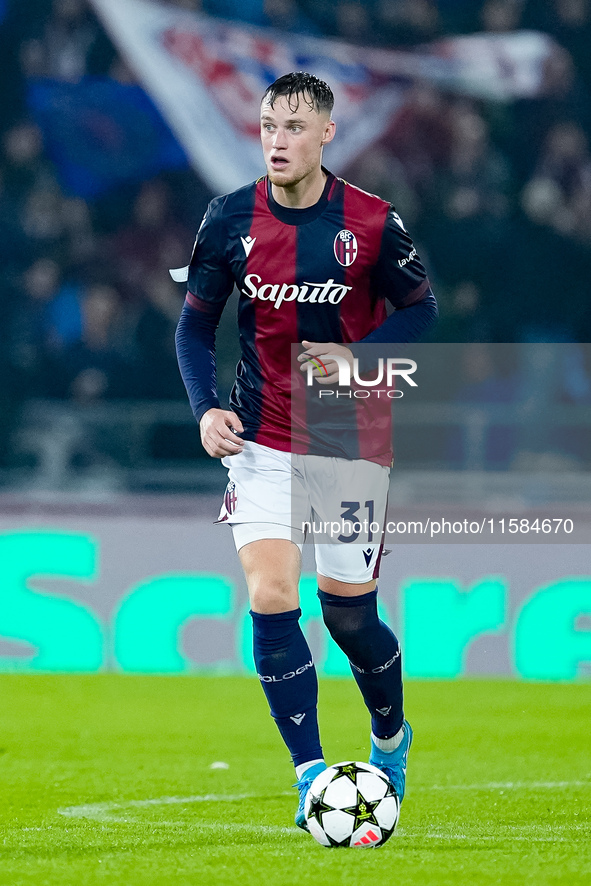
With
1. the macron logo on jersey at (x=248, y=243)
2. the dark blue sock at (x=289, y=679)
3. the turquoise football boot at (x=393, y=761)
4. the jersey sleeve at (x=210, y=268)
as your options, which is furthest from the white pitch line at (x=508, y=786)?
the macron logo on jersey at (x=248, y=243)

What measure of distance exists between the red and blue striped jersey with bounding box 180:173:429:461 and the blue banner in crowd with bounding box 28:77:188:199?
6.61 m

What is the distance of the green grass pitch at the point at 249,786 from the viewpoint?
296 centimetres

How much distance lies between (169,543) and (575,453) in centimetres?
283

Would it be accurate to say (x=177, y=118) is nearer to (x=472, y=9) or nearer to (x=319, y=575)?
(x=472, y=9)

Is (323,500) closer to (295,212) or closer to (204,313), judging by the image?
(204,313)

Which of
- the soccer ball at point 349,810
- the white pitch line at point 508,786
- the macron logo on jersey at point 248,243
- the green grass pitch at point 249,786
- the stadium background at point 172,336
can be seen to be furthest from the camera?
the stadium background at point 172,336

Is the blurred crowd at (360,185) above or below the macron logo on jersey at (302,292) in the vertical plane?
above

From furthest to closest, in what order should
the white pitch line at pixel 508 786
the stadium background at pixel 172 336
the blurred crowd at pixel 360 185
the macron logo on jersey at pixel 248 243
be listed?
the blurred crowd at pixel 360 185 < the stadium background at pixel 172 336 < the white pitch line at pixel 508 786 < the macron logo on jersey at pixel 248 243

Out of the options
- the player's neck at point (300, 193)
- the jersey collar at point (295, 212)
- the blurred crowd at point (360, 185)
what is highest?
the blurred crowd at point (360, 185)

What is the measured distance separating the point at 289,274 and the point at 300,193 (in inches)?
9.1

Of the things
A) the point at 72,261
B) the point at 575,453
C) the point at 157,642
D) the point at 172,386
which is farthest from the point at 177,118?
the point at 157,642

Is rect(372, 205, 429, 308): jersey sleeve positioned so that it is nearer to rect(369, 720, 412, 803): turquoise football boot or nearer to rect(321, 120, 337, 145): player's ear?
rect(321, 120, 337, 145): player's ear

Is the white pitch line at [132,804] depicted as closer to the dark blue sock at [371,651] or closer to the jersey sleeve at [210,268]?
the dark blue sock at [371,651]
